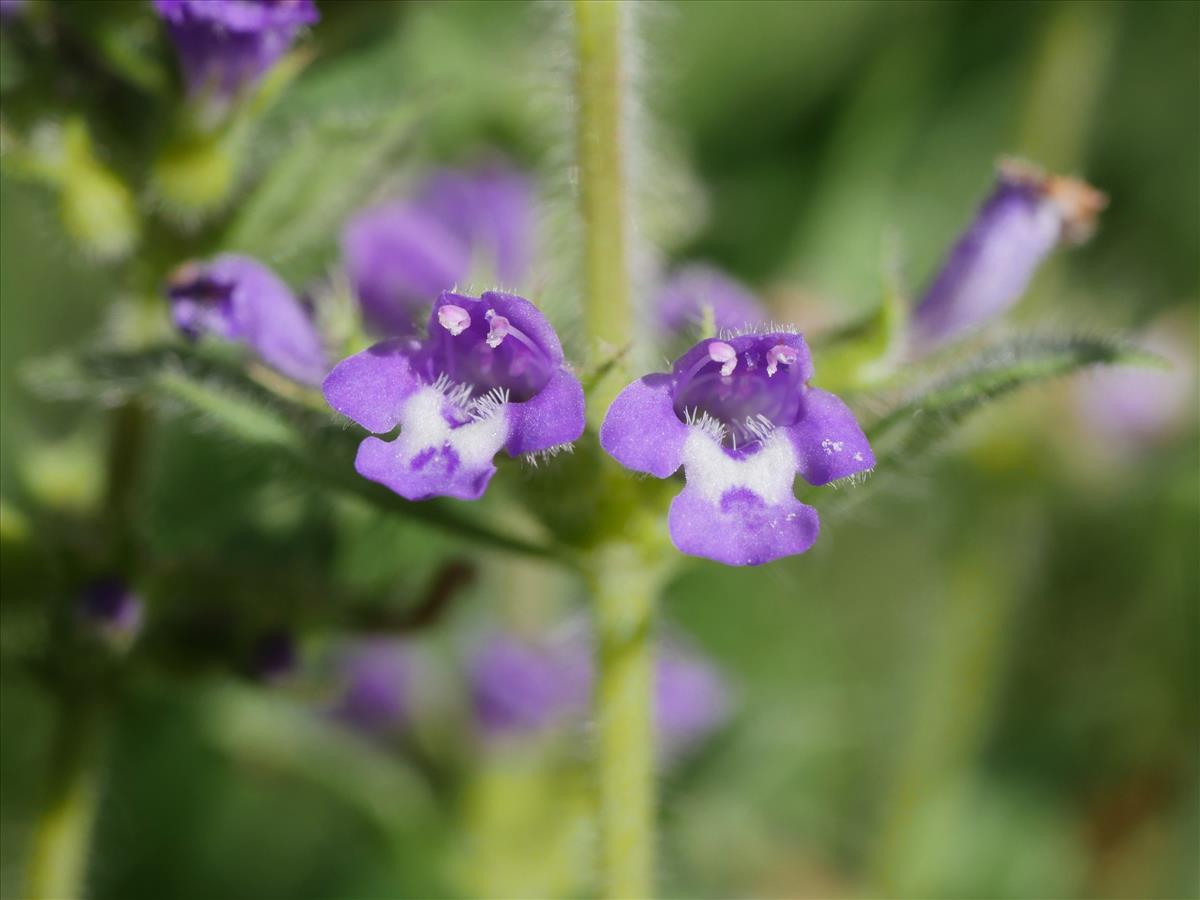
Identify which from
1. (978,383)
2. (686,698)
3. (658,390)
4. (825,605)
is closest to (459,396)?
(658,390)

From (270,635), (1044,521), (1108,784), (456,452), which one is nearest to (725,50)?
(1044,521)

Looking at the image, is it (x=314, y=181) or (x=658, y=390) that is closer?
(x=658, y=390)

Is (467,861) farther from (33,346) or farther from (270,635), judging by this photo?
(33,346)

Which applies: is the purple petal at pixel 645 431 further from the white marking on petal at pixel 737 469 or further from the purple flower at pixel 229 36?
the purple flower at pixel 229 36

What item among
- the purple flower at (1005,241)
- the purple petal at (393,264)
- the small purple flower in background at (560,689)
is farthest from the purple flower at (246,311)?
the small purple flower in background at (560,689)

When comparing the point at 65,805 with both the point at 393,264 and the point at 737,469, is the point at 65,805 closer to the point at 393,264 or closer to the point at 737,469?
the point at 393,264

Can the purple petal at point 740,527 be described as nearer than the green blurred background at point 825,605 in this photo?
Yes

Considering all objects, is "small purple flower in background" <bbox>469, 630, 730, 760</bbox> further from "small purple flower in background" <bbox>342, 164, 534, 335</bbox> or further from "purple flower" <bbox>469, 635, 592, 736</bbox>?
"small purple flower in background" <bbox>342, 164, 534, 335</bbox>
